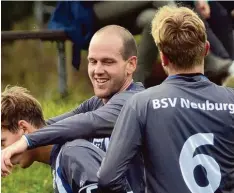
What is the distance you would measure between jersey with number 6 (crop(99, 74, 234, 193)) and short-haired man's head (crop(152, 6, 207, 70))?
97 mm

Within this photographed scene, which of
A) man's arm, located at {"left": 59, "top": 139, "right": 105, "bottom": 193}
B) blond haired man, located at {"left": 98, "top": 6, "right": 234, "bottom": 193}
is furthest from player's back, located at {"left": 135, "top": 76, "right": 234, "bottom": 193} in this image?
man's arm, located at {"left": 59, "top": 139, "right": 105, "bottom": 193}

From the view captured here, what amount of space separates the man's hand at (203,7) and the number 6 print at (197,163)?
3842 millimetres

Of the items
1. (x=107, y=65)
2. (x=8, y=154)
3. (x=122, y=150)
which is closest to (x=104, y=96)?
(x=107, y=65)

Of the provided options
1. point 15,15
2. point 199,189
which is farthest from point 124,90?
point 15,15

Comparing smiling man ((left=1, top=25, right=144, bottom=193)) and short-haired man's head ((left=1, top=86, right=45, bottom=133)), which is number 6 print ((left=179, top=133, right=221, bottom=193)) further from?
short-haired man's head ((left=1, top=86, right=45, bottom=133))

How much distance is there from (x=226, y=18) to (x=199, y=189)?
14.3 ft

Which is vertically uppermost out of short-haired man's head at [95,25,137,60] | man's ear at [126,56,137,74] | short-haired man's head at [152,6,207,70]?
short-haired man's head at [152,6,207,70]

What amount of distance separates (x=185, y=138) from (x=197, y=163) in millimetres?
114

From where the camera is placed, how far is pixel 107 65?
466 centimetres

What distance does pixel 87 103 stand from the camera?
5.11m

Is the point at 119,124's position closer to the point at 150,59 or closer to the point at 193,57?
the point at 193,57

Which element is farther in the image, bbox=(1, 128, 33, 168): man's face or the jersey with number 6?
bbox=(1, 128, 33, 168): man's face

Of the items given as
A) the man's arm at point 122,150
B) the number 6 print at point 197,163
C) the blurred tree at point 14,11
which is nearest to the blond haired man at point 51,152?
the man's arm at point 122,150

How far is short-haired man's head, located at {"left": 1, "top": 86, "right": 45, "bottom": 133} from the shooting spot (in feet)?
15.6
